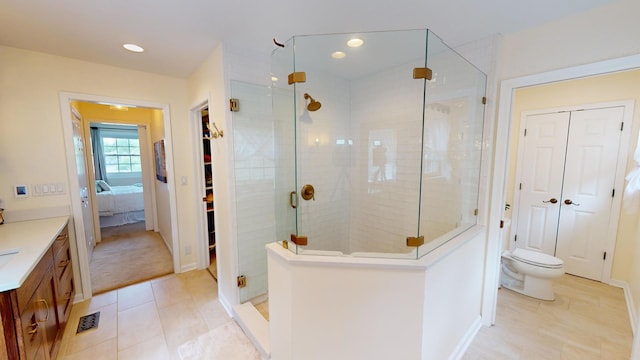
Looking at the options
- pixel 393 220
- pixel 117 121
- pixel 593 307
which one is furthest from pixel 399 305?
pixel 117 121

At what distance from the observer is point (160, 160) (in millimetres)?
3730

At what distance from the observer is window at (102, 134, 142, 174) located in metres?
7.16

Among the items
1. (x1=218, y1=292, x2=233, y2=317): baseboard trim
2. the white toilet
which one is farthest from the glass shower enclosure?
the white toilet

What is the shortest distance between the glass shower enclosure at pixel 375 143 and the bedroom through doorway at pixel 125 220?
218 cm

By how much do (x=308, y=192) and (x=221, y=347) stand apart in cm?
146

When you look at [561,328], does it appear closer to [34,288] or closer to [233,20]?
[233,20]

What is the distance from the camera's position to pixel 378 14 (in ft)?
5.39

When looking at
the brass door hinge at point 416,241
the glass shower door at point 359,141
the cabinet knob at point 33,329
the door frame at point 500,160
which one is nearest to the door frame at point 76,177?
the cabinet knob at point 33,329

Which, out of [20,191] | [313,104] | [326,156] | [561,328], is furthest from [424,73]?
[20,191]

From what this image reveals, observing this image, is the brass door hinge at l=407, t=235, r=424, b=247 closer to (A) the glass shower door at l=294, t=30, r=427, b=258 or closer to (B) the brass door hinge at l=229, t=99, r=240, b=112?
(A) the glass shower door at l=294, t=30, r=427, b=258

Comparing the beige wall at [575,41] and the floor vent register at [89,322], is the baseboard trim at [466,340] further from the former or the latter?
the floor vent register at [89,322]

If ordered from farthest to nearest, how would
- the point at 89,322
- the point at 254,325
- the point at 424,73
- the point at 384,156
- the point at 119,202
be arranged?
1. the point at 119,202
2. the point at 384,156
3. the point at 89,322
4. the point at 254,325
5. the point at 424,73

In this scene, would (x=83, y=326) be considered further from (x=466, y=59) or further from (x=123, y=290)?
(x=466, y=59)

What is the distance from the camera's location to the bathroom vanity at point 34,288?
3.90 feet
